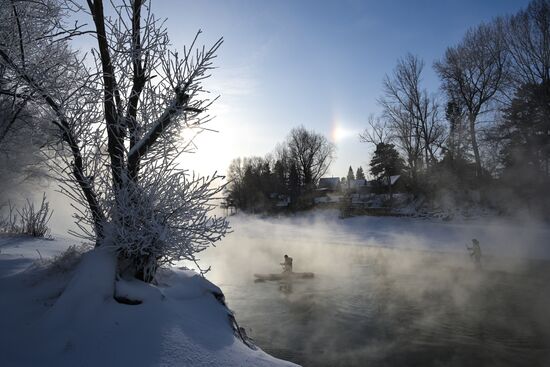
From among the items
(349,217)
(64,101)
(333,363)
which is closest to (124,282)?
(64,101)

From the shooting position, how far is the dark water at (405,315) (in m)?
8.58

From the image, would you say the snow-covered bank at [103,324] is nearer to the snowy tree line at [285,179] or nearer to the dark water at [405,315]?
the dark water at [405,315]

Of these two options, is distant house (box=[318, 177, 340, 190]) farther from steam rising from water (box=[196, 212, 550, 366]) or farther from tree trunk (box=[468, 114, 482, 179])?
steam rising from water (box=[196, 212, 550, 366])

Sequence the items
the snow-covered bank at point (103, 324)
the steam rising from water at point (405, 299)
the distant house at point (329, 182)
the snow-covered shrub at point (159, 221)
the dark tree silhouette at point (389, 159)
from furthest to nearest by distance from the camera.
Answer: the distant house at point (329, 182) < the dark tree silhouette at point (389, 159) < the steam rising from water at point (405, 299) < the snow-covered shrub at point (159, 221) < the snow-covered bank at point (103, 324)

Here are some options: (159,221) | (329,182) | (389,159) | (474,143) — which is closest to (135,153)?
(159,221)

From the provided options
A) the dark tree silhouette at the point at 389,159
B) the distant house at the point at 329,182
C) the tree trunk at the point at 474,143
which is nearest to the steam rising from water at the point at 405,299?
the tree trunk at the point at 474,143

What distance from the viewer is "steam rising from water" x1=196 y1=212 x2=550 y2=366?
347 inches

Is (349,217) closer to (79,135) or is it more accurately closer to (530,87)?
(530,87)

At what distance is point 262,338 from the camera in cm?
970

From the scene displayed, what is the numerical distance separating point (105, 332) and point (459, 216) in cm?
3047

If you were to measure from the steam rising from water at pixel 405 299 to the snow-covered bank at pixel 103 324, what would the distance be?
4480mm

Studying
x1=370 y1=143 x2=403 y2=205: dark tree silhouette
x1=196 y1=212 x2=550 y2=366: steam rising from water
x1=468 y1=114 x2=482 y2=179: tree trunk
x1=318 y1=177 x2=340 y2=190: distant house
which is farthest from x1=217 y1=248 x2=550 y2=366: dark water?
x1=318 y1=177 x2=340 y2=190: distant house

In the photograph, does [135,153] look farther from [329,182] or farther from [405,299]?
[329,182]

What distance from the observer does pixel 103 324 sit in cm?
402
